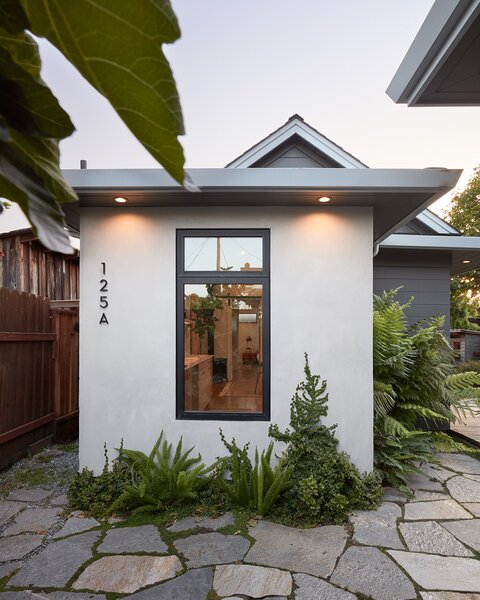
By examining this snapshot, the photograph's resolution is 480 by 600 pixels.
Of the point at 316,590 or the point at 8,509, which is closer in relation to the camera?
the point at 316,590

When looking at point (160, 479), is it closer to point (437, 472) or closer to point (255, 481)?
point (255, 481)

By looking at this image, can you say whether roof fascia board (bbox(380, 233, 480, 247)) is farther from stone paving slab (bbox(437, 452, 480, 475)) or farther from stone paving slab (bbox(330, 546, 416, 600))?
stone paving slab (bbox(330, 546, 416, 600))

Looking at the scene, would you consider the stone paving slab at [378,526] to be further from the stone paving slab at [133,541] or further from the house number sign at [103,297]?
the house number sign at [103,297]

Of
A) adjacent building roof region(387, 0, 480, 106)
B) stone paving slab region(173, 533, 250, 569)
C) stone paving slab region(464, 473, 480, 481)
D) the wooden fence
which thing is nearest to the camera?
adjacent building roof region(387, 0, 480, 106)

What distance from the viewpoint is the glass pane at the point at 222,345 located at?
3.57 meters

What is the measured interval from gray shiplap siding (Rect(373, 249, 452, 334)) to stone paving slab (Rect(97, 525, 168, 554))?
13.2 feet

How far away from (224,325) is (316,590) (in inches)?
76.4

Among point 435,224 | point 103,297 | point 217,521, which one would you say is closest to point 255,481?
point 217,521

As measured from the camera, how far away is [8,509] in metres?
3.30

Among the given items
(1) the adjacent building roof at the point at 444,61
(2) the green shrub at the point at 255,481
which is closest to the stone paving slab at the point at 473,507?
(2) the green shrub at the point at 255,481

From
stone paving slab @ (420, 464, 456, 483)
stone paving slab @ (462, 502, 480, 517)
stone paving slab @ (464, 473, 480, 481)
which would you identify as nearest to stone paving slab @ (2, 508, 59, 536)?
stone paving slab @ (462, 502, 480, 517)

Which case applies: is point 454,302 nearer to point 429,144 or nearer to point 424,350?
point 429,144

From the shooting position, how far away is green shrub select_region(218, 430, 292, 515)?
10.1 feet

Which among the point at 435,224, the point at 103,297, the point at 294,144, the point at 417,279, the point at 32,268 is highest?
the point at 294,144
